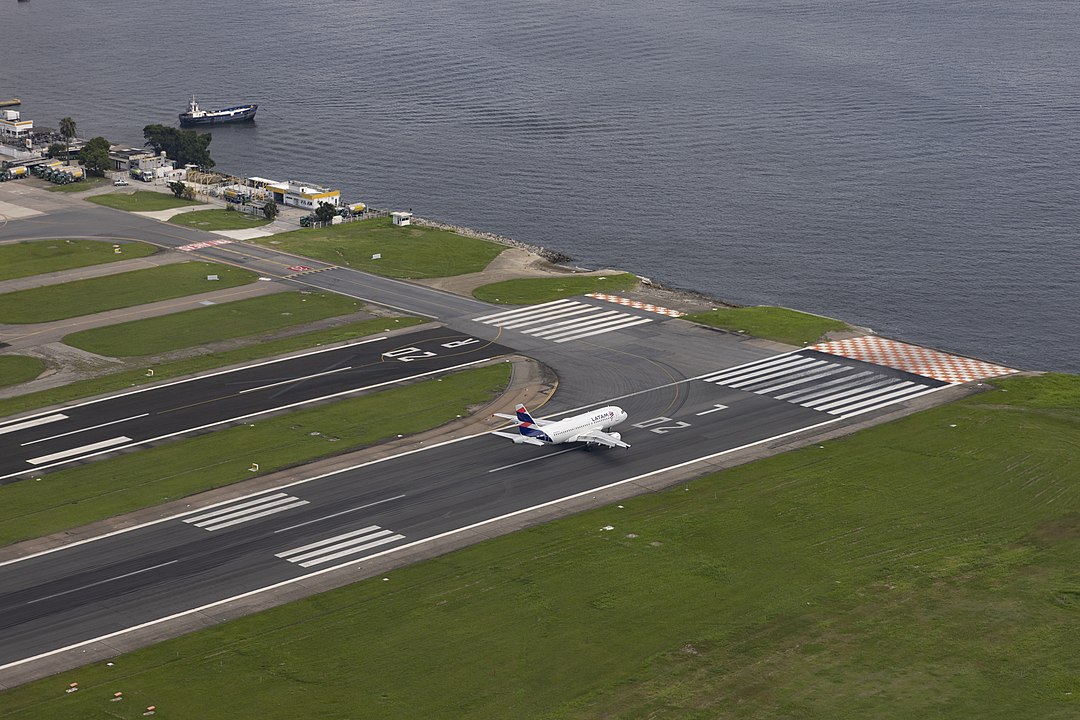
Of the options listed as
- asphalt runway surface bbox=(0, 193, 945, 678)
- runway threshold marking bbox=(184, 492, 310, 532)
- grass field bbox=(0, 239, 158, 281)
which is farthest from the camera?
grass field bbox=(0, 239, 158, 281)

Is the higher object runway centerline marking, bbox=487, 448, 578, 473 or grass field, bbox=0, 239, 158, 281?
grass field, bbox=0, 239, 158, 281

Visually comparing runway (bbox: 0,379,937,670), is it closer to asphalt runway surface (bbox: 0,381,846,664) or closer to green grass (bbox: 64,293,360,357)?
asphalt runway surface (bbox: 0,381,846,664)

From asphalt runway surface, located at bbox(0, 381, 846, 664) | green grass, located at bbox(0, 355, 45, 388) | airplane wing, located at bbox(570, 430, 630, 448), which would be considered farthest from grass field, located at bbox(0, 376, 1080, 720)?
green grass, located at bbox(0, 355, 45, 388)

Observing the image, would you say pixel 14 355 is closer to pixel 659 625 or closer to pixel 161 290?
pixel 161 290

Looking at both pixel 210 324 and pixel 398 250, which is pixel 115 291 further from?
pixel 398 250

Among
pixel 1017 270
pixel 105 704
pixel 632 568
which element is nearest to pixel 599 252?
pixel 1017 270

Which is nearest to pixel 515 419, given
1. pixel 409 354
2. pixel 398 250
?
pixel 409 354
